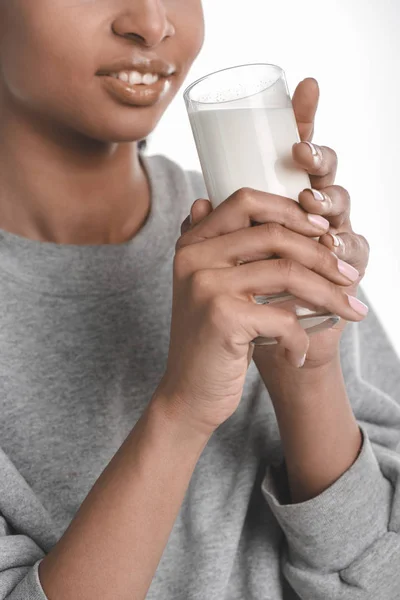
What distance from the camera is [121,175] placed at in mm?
1330

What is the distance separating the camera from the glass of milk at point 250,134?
94 cm

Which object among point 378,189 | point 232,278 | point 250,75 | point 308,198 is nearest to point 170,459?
point 232,278

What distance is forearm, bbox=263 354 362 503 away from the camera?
1.20 metres

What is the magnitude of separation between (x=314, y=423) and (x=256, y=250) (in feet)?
1.28

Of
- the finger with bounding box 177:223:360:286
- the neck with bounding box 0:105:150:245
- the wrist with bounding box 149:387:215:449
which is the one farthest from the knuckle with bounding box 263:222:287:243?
the neck with bounding box 0:105:150:245

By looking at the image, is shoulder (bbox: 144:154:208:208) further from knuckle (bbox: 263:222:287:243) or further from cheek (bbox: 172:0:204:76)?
knuckle (bbox: 263:222:287:243)

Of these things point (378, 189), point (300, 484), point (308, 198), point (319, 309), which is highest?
point (308, 198)

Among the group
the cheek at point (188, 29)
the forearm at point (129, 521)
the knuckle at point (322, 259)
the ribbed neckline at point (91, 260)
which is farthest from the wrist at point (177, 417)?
the cheek at point (188, 29)

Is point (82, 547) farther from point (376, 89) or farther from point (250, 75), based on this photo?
point (376, 89)

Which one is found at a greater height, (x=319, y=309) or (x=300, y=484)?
(x=319, y=309)

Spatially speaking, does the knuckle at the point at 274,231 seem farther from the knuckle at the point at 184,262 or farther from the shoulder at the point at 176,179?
the shoulder at the point at 176,179

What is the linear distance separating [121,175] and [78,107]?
0.24m

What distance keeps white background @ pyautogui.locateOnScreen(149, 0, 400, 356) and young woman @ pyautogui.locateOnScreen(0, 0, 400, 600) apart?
37.0 inches

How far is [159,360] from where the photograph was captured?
132cm
